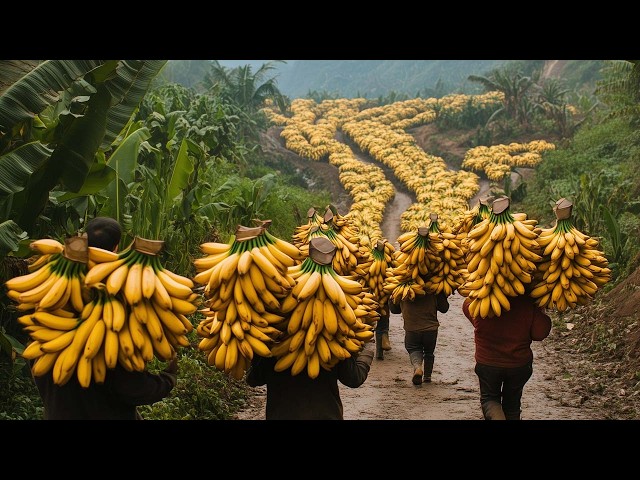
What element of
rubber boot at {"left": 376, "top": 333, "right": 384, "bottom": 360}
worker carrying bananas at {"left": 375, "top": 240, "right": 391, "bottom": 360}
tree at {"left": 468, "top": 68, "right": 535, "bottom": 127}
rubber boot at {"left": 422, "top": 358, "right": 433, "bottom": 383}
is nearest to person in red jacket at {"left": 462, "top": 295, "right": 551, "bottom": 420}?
rubber boot at {"left": 422, "top": 358, "right": 433, "bottom": 383}

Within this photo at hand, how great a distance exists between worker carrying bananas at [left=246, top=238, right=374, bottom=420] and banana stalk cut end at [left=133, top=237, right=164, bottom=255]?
2.99ft

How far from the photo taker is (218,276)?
3.87 meters

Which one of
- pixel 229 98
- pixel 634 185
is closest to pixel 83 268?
pixel 634 185

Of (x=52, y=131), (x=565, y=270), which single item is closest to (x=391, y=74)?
(x=52, y=131)

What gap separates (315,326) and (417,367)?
417cm

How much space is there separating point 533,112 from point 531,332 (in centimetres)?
2979

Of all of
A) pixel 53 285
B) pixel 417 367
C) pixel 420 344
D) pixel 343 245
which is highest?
pixel 343 245

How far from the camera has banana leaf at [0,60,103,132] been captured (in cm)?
592

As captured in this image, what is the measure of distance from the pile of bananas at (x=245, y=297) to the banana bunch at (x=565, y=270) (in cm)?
245

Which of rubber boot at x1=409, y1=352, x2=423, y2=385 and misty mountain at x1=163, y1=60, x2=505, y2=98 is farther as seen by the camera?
misty mountain at x1=163, y1=60, x2=505, y2=98

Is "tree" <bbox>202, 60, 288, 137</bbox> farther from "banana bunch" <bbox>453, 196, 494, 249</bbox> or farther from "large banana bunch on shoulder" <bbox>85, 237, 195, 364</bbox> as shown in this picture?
"large banana bunch on shoulder" <bbox>85, 237, 195, 364</bbox>

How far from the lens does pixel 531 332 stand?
5.48 metres

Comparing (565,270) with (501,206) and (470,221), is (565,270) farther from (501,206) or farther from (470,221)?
(470,221)

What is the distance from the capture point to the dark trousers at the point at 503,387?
544cm
